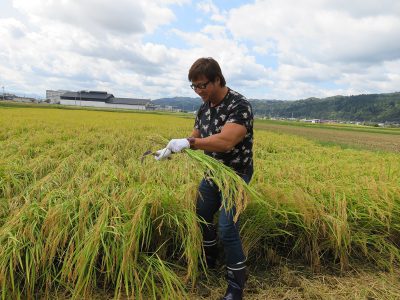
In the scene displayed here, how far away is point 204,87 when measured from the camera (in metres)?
2.56

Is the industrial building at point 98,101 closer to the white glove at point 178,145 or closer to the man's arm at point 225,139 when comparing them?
the white glove at point 178,145

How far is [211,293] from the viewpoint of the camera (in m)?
2.60

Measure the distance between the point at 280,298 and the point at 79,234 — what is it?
1.63m

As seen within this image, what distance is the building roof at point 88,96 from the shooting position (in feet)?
312

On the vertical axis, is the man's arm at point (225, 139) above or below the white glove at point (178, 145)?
above

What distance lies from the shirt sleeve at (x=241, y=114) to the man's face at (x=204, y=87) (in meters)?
0.21

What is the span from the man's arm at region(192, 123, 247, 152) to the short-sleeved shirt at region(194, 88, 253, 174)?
0.06 m

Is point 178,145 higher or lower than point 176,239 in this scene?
higher

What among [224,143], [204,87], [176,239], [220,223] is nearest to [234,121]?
[224,143]

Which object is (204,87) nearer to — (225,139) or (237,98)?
(237,98)

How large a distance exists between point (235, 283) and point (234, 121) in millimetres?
1210

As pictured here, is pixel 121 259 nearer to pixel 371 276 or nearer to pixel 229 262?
pixel 229 262

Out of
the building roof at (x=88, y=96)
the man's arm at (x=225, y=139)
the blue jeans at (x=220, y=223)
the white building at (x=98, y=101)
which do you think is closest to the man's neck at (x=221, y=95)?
the man's arm at (x=225, y=139)

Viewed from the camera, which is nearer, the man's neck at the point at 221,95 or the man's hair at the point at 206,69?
the man's hair at the point at 206,69
